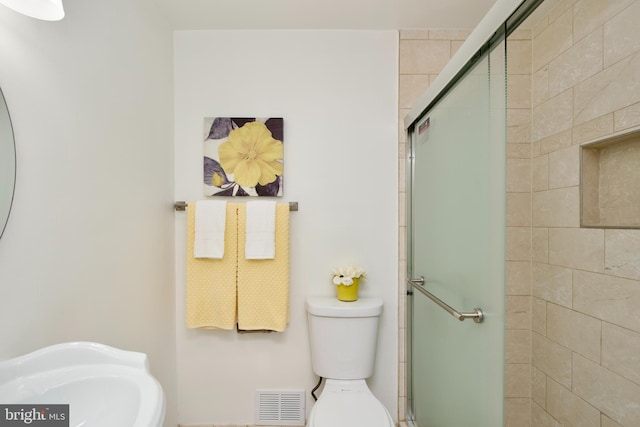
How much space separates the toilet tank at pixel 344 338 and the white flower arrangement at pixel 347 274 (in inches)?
4.4

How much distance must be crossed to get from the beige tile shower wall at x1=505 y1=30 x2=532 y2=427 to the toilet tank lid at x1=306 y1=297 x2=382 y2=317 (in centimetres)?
64

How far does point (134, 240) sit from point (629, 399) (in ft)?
6.20

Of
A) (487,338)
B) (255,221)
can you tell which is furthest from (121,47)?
(487,338)

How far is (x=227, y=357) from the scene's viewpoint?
1.85 metres

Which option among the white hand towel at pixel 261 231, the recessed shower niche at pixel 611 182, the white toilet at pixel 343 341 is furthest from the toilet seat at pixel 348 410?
the recessed shower niche at pixel 611 182

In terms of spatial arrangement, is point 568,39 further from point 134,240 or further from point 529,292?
point 134,240

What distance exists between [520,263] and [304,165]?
116 cm

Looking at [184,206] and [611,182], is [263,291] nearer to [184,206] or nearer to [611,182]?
[184,206]

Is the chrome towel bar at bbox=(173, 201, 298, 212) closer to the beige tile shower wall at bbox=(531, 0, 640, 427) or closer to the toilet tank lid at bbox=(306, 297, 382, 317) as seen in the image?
the toilet tank lid at bbox=(306, 297, 382, 317)

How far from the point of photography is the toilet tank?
167cm

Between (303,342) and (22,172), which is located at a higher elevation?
(22,172)

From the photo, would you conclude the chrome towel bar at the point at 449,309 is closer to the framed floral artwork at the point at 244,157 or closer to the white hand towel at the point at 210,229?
the framed floral artwork at the point at 244,157

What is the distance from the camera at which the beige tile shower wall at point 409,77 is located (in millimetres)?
1842

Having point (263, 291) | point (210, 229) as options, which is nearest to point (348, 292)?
point (263, 291)
